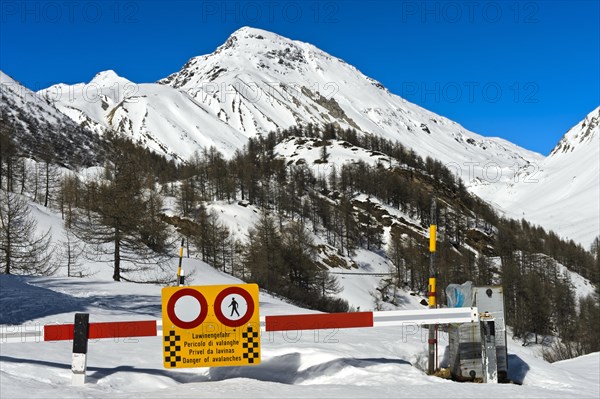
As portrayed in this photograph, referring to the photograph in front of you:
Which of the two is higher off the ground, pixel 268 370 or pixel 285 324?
pixel 285 324

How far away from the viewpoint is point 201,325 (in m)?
6.49

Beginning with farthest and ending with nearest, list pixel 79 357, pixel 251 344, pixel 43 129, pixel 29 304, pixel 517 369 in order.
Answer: pixel 43 129
pixel 29 304
pixel 517 369
pixel 251 344
pixel 79 357

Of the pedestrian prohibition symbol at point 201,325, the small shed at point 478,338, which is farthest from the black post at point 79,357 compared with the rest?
the small shed at point 478,338

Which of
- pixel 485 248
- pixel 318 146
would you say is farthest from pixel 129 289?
pixel 318 146

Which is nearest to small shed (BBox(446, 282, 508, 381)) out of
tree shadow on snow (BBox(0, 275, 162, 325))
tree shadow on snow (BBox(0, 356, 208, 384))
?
tree shadow on snow (BBox(0, 356, 208, 384))

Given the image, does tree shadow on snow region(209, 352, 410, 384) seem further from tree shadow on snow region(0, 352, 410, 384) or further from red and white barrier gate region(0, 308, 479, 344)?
red and white barrier gate region(0, 308, 479, 344)

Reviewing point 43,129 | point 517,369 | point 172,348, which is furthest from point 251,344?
point 43,129

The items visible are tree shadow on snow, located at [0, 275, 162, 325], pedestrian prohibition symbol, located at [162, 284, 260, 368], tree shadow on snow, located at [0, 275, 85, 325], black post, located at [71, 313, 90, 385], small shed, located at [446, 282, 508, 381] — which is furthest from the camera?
tree shadow on snow, located at [0, 275, 162, 325]

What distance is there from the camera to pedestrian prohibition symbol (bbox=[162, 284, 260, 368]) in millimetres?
6473

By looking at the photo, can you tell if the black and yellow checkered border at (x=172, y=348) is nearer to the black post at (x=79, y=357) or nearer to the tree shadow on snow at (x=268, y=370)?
the tree shadow on snow at (x=268, y=370)

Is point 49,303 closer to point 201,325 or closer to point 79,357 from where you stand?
point 79,357

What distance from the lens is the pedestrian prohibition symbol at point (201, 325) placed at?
255 inches

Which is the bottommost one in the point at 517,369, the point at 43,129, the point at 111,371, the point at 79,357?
the point at 517,369

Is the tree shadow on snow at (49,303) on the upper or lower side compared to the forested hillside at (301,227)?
lower
